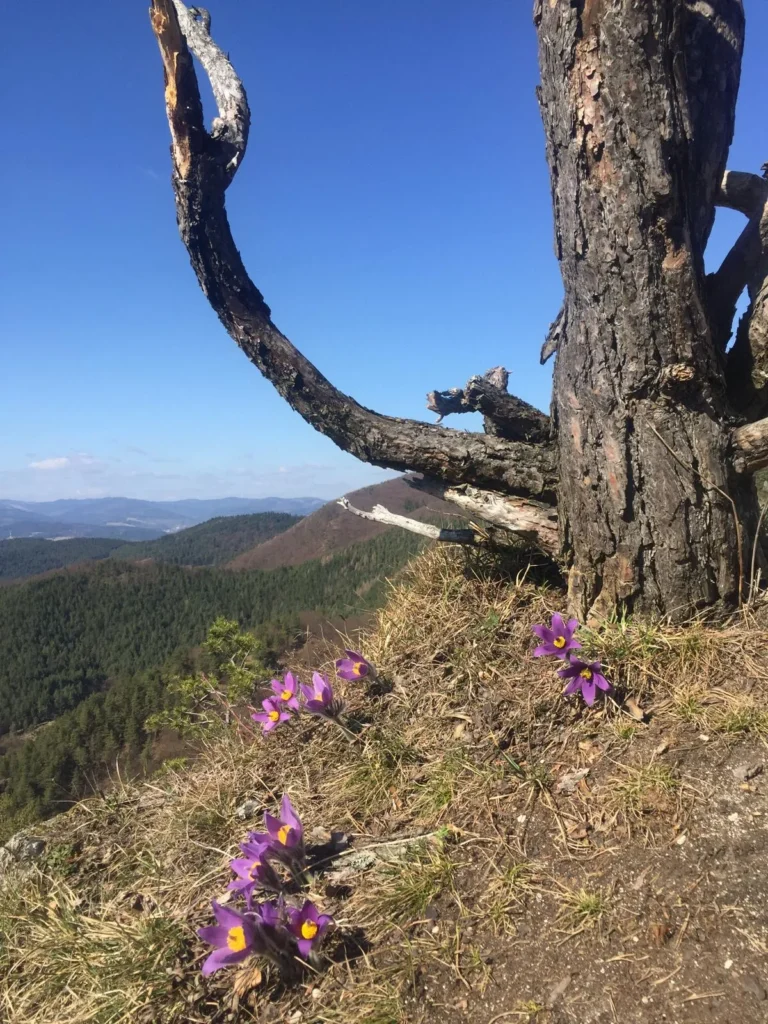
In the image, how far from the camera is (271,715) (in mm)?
3213

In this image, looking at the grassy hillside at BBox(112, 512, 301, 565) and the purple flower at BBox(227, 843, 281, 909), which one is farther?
the grassy hillside at BBox(112, 512, 301, 565)

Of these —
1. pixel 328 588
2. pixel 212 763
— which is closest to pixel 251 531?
pixel 328 588

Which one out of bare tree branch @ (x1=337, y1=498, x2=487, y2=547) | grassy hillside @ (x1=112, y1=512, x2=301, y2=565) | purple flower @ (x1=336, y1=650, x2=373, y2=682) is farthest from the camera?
grassy hillside @ (x1=112, y1=512, x2=301, y2=565)

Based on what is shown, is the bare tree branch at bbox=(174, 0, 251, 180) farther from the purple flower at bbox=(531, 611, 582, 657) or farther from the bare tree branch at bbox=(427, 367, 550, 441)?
the purple flower at bbox=(531, 611, 582, 657)

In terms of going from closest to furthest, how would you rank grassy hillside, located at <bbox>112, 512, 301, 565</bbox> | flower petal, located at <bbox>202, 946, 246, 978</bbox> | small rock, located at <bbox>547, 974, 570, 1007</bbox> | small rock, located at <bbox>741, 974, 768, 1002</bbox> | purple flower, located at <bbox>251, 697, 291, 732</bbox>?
small rock, located at <bbox>741, 974, 768, 1002</bbox> < small rock, located at <bbox>547, 974, 570, 1007</bbox> < flower petal, located at <bbox>202, 946, 246, 978</bbox> < purple flower, located at <bbox>251, 697, 291, 732</bbox> < grassy hillside, located at <bbox>112, 512, 301, 565</bbox>

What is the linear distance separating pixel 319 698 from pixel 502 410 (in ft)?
5.91

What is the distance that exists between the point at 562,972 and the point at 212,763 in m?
2.16

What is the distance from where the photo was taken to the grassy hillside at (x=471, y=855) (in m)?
1.83

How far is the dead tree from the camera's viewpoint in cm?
268

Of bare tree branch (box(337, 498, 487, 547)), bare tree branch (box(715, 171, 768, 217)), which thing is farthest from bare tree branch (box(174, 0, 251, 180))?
bare tree branch (box(715, 171, 768, 217))

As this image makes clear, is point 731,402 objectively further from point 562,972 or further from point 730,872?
point 562,972

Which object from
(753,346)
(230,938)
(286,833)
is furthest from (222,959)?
(753,346)

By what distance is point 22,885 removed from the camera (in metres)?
2.84

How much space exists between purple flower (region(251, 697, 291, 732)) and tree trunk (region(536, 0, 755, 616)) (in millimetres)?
1720
